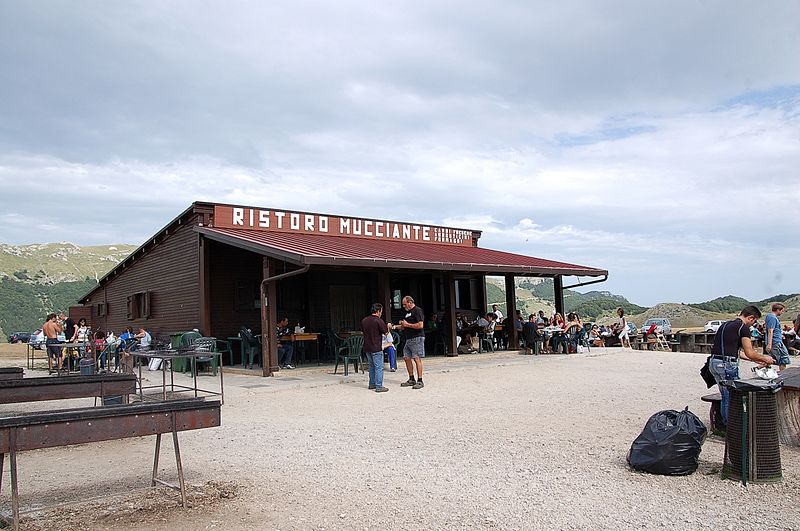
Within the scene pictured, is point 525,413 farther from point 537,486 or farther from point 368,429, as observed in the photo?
point 537,486

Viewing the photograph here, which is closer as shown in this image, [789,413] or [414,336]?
[789,413]

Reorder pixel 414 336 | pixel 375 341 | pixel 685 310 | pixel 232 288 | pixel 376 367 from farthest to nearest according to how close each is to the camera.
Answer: pixel 685 310
pixel 232 288
pixel 414 336
pixel 376 367
pixel 375 341

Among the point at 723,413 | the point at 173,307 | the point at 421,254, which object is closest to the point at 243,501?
the point at 723,413

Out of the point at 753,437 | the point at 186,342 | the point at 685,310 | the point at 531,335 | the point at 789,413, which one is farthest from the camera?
the point at 685,310

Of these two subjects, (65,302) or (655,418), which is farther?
(65,302)

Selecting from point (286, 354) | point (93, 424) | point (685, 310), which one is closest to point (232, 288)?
point (286, 354)

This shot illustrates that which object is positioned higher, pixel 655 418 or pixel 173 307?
pixel 173 307

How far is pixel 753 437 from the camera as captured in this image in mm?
5250

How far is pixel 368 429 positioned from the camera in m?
7.90

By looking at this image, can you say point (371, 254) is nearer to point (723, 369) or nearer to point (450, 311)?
point (450, 311)

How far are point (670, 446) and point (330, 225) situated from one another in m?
13.8

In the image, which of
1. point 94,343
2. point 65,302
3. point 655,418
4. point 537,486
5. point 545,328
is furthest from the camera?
point 65,302

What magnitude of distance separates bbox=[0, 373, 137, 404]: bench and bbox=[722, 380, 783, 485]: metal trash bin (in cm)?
578

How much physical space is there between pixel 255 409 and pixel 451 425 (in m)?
3.08
